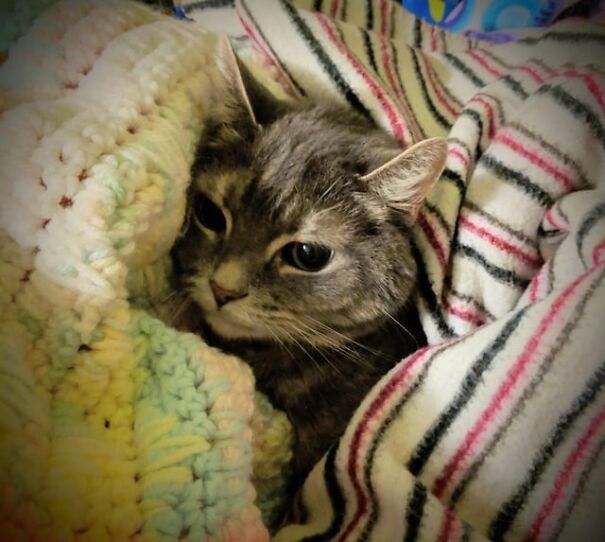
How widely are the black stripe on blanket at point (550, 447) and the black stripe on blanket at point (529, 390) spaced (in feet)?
0.15

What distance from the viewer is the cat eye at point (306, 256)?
0.80 m

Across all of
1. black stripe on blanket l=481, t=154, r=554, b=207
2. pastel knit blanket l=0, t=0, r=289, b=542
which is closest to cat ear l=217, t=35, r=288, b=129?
pastel knit blanket l=0, t=0, r=289, b=542

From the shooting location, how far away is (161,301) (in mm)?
794

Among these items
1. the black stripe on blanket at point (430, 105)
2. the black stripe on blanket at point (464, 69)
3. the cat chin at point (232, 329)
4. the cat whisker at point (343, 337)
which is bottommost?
the cat chin at point (232, 329)

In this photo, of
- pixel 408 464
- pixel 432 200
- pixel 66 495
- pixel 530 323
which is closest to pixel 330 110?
pixel 432 200

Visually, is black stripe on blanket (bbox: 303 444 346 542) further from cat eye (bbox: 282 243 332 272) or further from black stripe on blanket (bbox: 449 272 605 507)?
cat eye (bbox: 282 243 332 272)

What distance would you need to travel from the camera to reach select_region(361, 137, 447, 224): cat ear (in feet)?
2.38

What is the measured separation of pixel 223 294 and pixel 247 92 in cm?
31

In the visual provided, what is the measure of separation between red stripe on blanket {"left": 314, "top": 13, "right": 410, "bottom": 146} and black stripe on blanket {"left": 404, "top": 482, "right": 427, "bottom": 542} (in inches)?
21.1

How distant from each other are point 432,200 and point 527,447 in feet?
1.25

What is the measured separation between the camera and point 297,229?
0.78 m

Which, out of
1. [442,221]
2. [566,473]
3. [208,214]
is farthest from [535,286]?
[208,214]

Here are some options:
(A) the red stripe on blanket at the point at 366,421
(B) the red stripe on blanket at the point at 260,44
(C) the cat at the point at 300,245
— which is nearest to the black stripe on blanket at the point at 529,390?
(A) the red stripe on blanket at the point at 366,421

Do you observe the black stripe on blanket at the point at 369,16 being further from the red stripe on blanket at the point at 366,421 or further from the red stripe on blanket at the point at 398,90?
the red stripe on blanket at the point at 366,421
